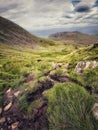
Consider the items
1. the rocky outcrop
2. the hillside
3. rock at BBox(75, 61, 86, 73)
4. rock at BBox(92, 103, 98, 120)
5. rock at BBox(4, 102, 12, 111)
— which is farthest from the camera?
rock at BBox(4, 102, 12, 111)

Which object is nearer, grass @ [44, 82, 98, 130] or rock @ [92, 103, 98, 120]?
grass @ [44, 82, 98, 130]

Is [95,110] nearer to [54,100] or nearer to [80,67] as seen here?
[54,100]

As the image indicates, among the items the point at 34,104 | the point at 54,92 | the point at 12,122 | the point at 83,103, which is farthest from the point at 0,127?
the point at 83,103

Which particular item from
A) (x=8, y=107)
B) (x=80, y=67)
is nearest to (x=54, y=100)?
(x=80, y=67)

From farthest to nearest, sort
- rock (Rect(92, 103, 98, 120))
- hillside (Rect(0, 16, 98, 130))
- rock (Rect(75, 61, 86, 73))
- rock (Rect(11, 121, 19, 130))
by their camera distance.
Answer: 1. rock (Rect(75, 61, 86, 73))
2. rock (Rect(11, 121, 19, 130))
3. hillside (Rect(0, 16, 98, 130))
4. rock (Rect(92, 103, 98, 120))

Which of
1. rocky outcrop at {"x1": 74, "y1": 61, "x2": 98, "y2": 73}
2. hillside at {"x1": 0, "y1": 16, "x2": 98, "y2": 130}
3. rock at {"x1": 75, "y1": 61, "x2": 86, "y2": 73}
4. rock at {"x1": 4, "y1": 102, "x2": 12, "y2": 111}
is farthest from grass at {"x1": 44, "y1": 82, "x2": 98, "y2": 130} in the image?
rock at {"x1": 4, "y1": 102, "x2": 12, "y2": 111}

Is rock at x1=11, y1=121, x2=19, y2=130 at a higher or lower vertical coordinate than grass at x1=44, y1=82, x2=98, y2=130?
lower

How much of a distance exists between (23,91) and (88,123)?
51.2 feet

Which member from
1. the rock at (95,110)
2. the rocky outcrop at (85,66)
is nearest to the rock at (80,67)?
the rocky outcrop at (85,66)

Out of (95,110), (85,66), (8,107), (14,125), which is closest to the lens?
(95,110)

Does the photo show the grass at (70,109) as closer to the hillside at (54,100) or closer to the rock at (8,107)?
the hillside at (54,100)

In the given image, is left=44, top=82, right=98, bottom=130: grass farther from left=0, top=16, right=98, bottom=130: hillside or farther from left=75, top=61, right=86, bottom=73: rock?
left=75, top=61, right=86, bottom=73: rock

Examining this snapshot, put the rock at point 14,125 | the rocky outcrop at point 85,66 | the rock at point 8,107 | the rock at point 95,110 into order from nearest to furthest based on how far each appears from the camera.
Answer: the rock at point 95,110
the rock at point 14,125
the rocky outcrop at point 85,66
the rock at point 8,107

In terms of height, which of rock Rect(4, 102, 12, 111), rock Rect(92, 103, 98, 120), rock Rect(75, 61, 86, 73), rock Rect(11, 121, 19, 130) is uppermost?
rock Rect(75, 61, 86, 73)
